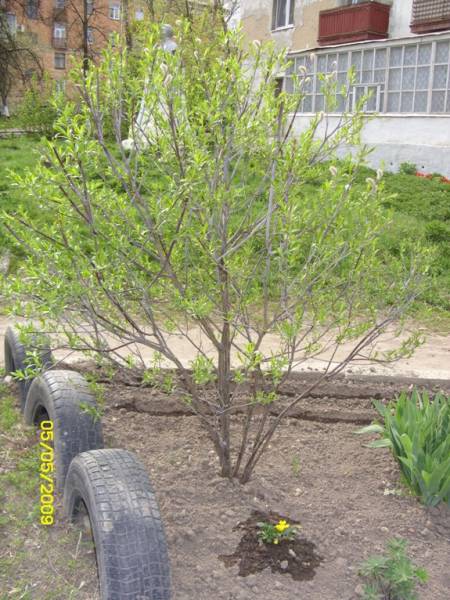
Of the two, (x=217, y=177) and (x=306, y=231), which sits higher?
(x=217, y=177)

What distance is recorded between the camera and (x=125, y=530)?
6.78 ft

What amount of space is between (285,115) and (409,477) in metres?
1.51

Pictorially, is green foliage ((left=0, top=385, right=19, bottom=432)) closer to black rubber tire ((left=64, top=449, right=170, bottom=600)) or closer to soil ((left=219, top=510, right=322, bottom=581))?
black rubber tire ((left=64, top=449, right=170, bottom=600))

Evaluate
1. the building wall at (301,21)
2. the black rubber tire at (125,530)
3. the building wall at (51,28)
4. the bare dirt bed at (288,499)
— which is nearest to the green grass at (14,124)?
the building wall at (301,21)

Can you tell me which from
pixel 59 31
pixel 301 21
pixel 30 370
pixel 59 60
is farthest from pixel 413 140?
pixel 59 31

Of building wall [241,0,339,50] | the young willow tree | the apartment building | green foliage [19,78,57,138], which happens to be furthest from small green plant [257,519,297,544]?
building wall [241,0,339,50]

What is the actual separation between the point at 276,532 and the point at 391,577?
0.44m

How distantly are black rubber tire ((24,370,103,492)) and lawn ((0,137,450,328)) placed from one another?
2.61m

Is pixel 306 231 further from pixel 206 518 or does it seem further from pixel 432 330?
pixel 432 330

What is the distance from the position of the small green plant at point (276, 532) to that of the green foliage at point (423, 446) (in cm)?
56

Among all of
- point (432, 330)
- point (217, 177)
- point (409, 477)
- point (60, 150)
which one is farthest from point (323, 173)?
point (432, 330)

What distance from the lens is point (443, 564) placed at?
98.2 inches

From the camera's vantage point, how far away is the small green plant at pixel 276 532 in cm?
246

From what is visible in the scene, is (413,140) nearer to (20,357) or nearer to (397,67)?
(397,67)
